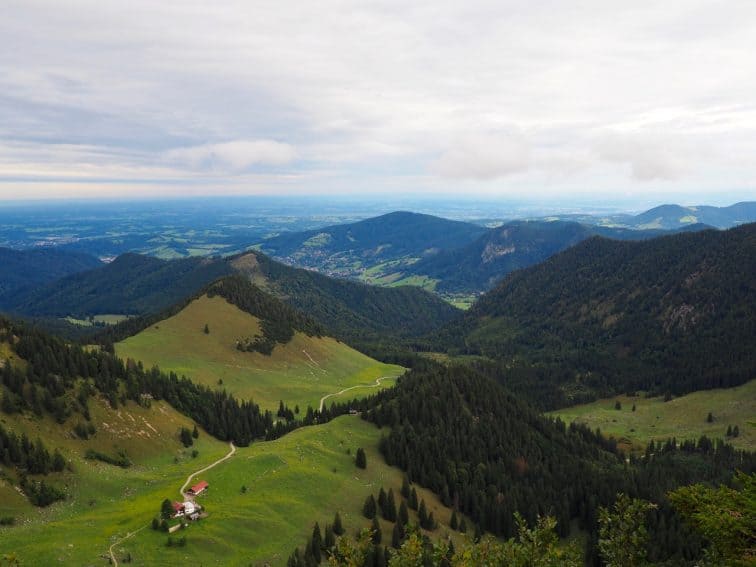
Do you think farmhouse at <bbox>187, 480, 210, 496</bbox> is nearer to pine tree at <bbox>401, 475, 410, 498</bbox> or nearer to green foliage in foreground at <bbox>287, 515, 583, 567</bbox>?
pine tree at <bbox>401, 475, 410, 498</bbox>

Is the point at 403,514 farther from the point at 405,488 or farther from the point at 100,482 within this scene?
the point at 100,482

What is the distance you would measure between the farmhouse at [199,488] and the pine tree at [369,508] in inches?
1201

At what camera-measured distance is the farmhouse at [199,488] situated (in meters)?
90.8

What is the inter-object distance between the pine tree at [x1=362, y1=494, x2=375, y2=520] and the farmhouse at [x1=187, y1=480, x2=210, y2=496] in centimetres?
3052

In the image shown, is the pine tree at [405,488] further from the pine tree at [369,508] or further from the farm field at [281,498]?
the pine tree at [369,508]

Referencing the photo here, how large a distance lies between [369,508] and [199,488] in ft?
108

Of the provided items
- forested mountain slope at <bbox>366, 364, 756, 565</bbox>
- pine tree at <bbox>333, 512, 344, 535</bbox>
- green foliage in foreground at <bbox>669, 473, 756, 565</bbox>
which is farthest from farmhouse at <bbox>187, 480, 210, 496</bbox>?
green foliage in foreground at <bbox>669, 473, 756, 565</bbox>

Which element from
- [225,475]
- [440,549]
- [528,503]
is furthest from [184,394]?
[440,549]

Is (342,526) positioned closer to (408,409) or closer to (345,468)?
(345,468)

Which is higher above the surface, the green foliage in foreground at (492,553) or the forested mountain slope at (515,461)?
the green foliage in foreground at (492,553)

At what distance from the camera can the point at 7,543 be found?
69.3 m

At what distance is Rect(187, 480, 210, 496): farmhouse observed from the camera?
90838 millimetres

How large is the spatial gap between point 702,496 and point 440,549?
25296mm

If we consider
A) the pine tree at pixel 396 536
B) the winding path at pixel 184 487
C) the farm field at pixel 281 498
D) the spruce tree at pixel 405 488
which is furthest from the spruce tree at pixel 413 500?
the winding path at pixel 184 487
